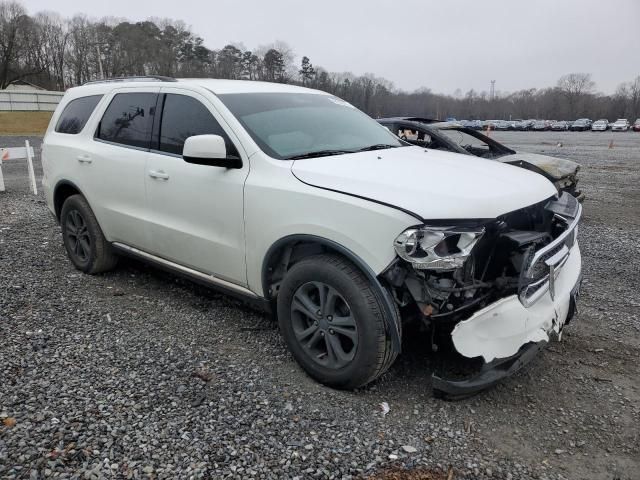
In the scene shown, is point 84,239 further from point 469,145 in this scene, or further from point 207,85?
point 469,145

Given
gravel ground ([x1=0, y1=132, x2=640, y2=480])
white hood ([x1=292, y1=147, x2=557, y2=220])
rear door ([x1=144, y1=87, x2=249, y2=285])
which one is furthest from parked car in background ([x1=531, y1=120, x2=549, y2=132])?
rear door ([x1=144, y1=87, x2=249, y2=285])

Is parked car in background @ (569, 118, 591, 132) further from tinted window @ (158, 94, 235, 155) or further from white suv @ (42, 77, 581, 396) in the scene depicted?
tinted window @ (158, 94, 235, 155)

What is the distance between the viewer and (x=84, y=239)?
16.6 ft

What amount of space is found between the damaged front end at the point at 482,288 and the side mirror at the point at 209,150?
4.55 feet

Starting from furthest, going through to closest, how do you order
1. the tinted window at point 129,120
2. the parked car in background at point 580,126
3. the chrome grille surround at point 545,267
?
the parked car in background at point 580,126 → the tinted window at point 129,120 → the chrome grille surround at point 545,267

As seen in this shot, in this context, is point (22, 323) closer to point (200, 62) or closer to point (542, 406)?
point (542, 406)

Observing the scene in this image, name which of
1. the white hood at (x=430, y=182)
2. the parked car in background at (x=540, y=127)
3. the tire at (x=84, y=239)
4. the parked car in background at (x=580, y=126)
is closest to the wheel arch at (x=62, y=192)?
the tire at (x=84, y=239)

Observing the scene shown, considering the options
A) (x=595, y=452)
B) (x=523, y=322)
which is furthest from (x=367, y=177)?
(x=595, y=452)

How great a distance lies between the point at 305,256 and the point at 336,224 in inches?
19.4

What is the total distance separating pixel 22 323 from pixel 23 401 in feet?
4.07

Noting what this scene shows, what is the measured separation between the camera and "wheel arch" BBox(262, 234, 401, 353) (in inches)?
106

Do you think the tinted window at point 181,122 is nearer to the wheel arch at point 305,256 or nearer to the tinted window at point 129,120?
the tinted window at point 129,120

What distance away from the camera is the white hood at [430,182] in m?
2.65

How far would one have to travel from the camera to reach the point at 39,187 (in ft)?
35.7
